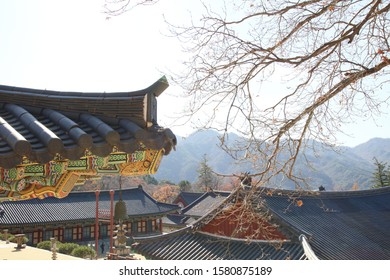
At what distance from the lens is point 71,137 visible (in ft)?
Result: 10.5

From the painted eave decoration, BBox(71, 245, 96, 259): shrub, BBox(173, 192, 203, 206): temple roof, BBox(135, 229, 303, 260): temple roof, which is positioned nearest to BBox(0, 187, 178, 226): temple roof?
BBox(71, 245, 96, 259): shrub

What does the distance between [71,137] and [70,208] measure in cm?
2880

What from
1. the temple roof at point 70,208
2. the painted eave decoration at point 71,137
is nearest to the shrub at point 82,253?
the temple roof at point 70,208

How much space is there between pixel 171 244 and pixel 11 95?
9.54 m

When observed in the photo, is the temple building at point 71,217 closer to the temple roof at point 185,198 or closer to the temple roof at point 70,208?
the temple roof at point 70,208

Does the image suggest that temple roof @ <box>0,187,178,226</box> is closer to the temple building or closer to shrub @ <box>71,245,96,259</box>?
the temple building

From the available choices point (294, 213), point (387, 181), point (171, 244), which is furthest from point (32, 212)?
point (387, 181)

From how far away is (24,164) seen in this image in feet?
10.5

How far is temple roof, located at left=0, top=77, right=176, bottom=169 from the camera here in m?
2.96

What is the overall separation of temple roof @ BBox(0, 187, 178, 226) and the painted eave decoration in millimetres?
25154

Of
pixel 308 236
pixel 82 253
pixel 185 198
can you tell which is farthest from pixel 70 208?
pixel 308 236

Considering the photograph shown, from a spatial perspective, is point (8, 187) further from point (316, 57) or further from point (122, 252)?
point (122, 252)

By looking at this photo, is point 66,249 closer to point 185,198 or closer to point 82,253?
point 82,253

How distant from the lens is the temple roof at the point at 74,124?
296cm
